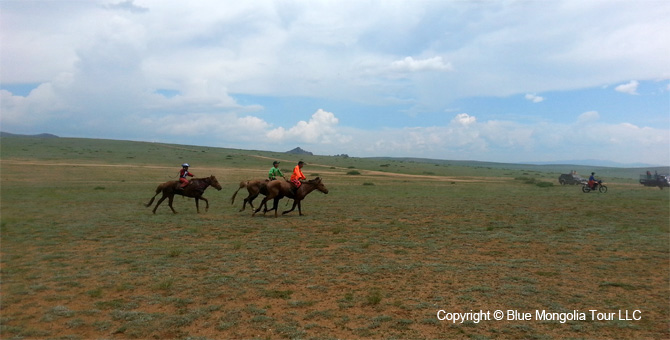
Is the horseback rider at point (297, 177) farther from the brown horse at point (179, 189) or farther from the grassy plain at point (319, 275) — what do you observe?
the brown horse at point (179, 189)

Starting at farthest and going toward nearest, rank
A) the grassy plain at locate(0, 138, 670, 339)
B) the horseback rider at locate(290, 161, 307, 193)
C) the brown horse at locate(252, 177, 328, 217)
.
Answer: the horseback rider at locate(290, 161, 307, 193) → the brown horse at locate(252, 177, 328, 217) → the grassy plain at locate(0, 138, 670, 339)

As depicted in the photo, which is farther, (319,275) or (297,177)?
(297,177)

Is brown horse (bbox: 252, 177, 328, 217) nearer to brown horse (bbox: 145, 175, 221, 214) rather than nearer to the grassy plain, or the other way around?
the grassy plain

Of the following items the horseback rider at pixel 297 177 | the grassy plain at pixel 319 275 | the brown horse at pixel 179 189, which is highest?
the horseback rider at pixel 297 177

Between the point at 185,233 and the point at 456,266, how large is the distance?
889 centimetres

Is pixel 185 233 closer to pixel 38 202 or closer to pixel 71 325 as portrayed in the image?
pixel 71 325

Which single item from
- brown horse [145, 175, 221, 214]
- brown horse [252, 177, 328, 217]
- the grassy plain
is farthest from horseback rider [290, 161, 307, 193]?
brown horse [145, 175, 221, 214]

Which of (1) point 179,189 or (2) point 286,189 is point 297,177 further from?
(1) point 179,189

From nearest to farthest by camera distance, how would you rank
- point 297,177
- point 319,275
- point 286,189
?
point 319,275 < point 286,189 < point 297,177

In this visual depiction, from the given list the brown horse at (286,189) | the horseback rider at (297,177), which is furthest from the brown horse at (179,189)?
the horseback rider at (297,177)

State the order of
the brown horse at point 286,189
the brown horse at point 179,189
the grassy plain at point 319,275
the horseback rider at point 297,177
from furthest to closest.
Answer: the brown horse at point 179,189
the horseback rider at point 297,177
the brown horse at point 286,189
the grassy plain at point 319,275

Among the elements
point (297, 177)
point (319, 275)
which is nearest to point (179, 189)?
point (297, 177)

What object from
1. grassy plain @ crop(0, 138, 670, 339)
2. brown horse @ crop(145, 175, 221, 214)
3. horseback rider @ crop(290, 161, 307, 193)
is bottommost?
grassy plain @ crop(0, 138, 670, 339)

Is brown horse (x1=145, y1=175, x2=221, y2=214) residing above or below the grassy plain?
above
